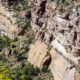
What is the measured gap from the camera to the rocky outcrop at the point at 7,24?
375 feet

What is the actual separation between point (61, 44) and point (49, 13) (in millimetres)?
12585

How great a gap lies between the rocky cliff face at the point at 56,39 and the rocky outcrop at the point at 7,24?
642 centimetres

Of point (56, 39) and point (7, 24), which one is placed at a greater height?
point (56, 39)

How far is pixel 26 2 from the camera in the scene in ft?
379

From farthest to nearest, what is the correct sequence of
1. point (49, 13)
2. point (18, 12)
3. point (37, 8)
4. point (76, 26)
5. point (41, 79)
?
1. point (18, 12)
2. point (37, 8)
3. point (49, 13)
4. point (41, 79)
5. point (76, 26)

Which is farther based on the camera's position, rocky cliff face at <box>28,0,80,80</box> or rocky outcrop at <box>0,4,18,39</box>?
rocky outcrop at <box>0,4,18,39</box>

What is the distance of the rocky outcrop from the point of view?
11431 cm

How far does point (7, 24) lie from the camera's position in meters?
118

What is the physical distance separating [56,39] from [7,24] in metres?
27.1

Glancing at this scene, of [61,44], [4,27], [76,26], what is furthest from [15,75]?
[4,27]

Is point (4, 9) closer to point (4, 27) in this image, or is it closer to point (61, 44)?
point (4, 27)

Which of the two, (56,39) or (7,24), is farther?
(7,24)

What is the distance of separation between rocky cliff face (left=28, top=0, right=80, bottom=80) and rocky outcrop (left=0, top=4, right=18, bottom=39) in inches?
253

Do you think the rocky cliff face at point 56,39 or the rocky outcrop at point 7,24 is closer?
the rocky cliff face at point 56,39
